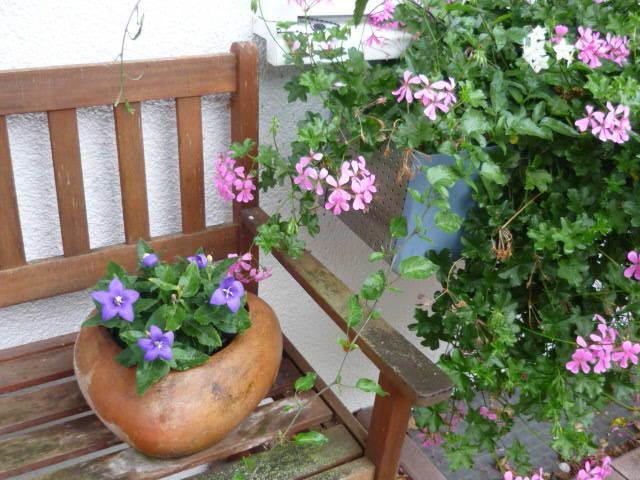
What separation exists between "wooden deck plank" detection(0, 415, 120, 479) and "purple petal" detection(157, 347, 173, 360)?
0.27 m

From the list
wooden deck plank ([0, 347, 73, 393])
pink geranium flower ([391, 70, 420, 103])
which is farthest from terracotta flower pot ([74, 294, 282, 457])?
pink geranium flower ([391, 70, 420, 103])

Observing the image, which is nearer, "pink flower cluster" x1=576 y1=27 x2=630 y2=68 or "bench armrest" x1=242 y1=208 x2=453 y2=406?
"bench armrest" x1=242 y1=208 x2=453 y2=406

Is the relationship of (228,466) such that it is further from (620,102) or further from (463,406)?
(463,406)

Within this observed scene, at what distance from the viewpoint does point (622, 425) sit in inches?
81.6

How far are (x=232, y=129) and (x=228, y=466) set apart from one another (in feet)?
2.19

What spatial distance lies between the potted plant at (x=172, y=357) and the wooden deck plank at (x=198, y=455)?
0.13 ft

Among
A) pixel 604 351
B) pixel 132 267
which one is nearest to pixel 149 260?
pixel 132 267

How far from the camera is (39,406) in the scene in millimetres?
1170

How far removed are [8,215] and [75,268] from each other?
0.16 metres

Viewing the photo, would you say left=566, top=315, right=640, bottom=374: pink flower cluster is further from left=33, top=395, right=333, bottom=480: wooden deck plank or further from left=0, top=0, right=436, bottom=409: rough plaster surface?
left=0, top=0, right=436, bottom=409: rough plaster surface

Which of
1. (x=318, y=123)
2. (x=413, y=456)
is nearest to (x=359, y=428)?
(x=318, y=123)

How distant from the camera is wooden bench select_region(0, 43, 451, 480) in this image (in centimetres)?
104

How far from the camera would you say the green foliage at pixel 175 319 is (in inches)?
37.2

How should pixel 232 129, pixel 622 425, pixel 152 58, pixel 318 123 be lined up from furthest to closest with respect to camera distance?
pixel 622 425, pixel 232 129, pixel 152 58, pixel 318 123
